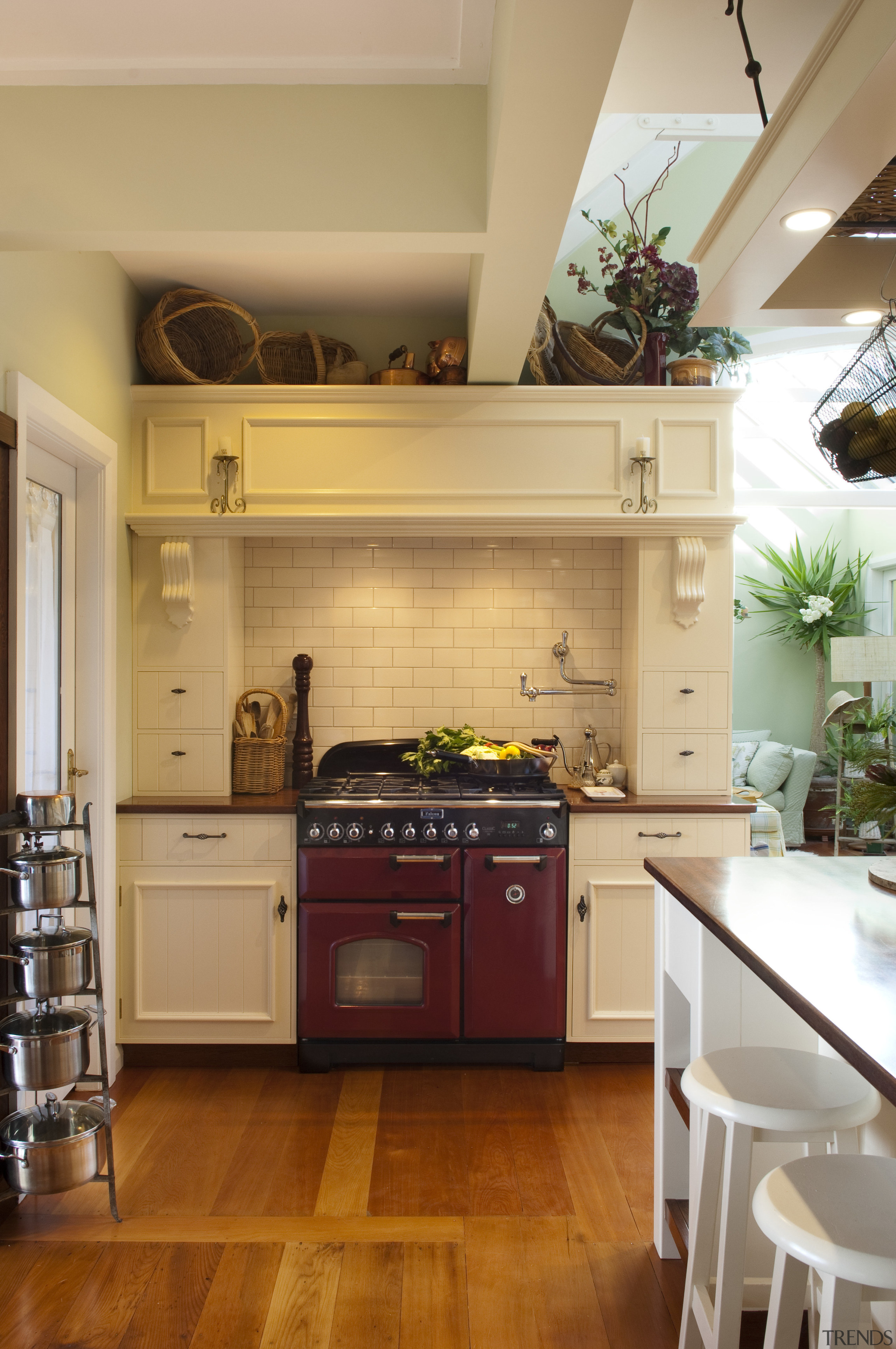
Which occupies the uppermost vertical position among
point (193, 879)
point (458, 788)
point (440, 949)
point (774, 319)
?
point (774, 319)

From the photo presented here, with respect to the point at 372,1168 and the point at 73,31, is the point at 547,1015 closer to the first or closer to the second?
the point at 372,1168

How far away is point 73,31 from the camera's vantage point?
2.12 metres

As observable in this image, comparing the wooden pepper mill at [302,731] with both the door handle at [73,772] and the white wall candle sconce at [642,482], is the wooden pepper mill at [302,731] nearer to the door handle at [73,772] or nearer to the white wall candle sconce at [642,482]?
the door handle at [73,772]

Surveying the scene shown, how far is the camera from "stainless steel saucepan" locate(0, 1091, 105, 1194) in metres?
2.37

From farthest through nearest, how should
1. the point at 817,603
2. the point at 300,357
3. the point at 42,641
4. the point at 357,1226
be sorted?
the point at 817,603
the point at 300,357
the point at 42,641
the point at 357,1226

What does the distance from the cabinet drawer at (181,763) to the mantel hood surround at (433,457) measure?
0.82 meters

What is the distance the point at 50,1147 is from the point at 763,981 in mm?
1863

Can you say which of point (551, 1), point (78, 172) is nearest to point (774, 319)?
point (551, 1)

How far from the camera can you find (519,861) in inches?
133

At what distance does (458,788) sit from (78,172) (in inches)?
91.9

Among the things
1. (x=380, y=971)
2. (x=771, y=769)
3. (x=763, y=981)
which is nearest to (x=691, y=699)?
(x=380, y=971)

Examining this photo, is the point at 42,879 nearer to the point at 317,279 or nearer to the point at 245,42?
the point at 245,42

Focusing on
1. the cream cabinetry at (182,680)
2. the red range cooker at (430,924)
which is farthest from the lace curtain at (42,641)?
the red range cooker at (430,924)

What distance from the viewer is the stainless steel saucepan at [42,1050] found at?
7.79ft
